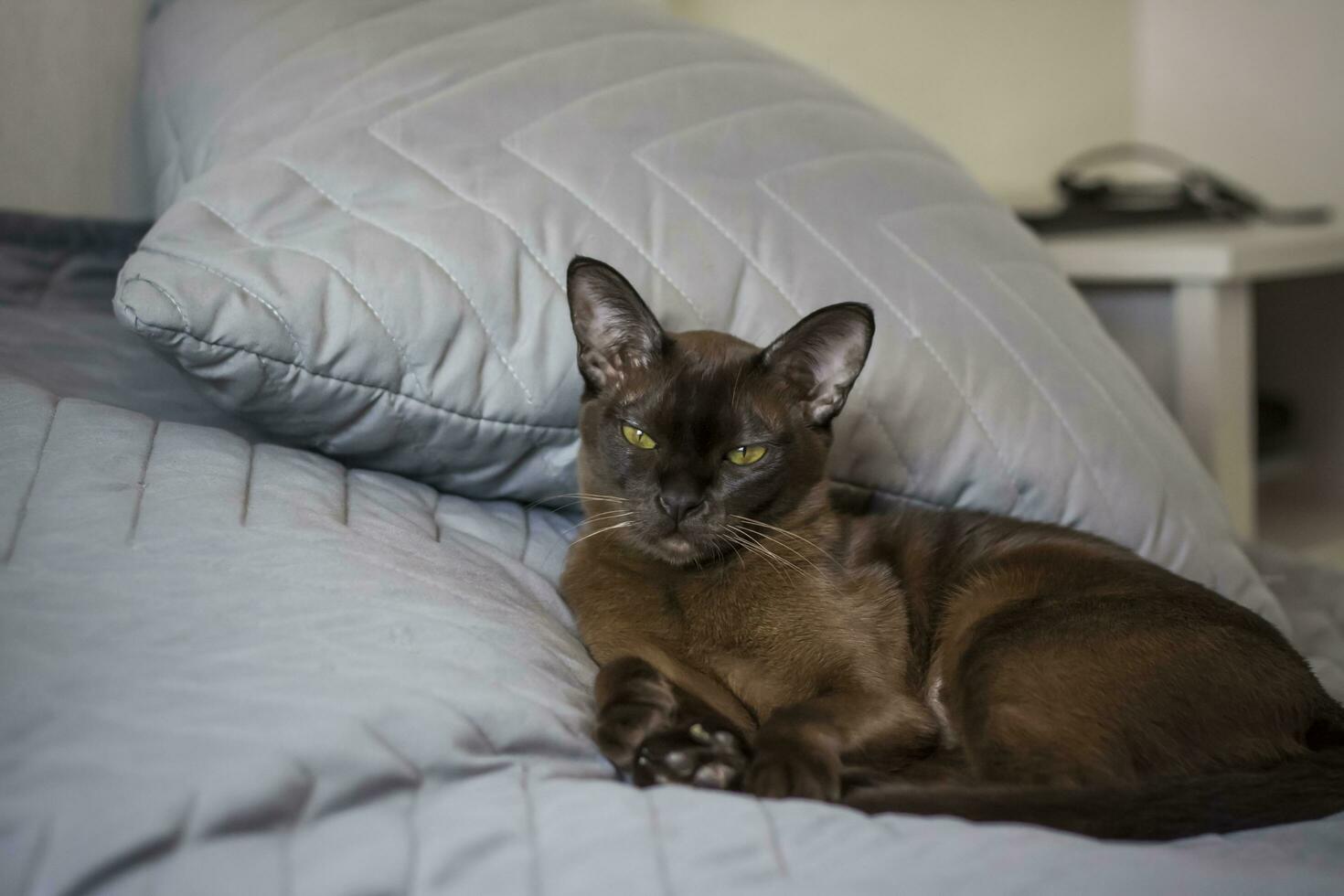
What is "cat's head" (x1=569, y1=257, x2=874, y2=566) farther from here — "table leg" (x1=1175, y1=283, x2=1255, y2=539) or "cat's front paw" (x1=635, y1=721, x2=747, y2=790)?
"table leg" (x1=1175, y1=283, x2=1255, y2=539)

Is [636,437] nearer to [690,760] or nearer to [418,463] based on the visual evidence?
[418,463]

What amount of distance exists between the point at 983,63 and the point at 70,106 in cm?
201

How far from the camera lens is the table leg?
6.77ft

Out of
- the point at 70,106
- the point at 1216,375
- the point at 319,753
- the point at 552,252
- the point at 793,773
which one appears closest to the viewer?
the point at 319,753

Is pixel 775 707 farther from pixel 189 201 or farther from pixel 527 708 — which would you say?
pixel 189 201

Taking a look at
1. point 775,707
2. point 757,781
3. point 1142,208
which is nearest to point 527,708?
point 757,781

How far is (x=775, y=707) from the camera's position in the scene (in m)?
1.08

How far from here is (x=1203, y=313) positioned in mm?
2070

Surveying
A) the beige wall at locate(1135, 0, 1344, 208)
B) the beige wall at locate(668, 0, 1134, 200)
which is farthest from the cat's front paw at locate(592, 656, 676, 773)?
the beige wall at locate(1135, 0, 1344, 208)

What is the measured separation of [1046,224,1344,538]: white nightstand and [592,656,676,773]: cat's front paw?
1349 millimetres

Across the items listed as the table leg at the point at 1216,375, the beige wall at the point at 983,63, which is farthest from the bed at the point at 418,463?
the beige wall at the point at 983,63

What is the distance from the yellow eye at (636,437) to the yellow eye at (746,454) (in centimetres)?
8

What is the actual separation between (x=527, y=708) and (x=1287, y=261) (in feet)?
5.96

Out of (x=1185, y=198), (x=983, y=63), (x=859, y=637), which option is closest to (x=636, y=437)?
(x=859, y=637)
